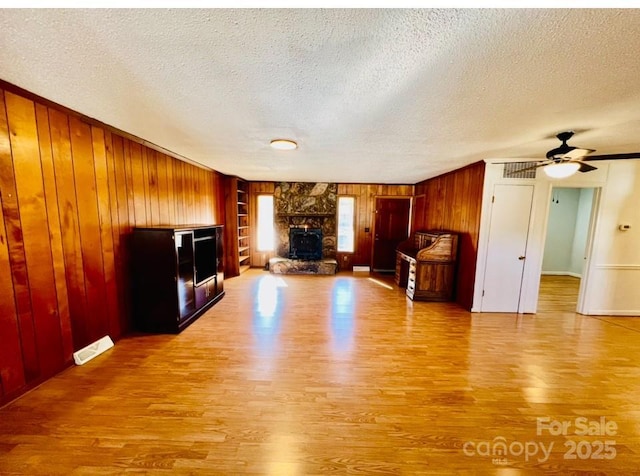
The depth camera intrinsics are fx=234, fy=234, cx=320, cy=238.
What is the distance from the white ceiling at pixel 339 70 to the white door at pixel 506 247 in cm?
118

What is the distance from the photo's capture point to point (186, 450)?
145 centimetres

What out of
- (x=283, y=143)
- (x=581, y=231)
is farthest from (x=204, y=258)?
(x=581, y=231)

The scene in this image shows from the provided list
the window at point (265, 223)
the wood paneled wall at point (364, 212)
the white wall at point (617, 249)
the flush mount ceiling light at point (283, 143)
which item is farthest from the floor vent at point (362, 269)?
the flush mount ceiling light at point (283, 143)

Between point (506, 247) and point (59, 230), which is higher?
point (59, 230)

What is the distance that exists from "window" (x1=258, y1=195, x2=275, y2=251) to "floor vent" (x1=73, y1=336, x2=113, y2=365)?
411 cm

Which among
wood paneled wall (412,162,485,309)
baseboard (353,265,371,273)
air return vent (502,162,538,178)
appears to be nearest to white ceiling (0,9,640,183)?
air return vent (502,162,538,178)

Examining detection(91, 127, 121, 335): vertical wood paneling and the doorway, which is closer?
detection(91, 127, 121, 335): vertical wood paneling

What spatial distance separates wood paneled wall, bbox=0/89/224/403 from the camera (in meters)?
1.74

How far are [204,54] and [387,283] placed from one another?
5031mm

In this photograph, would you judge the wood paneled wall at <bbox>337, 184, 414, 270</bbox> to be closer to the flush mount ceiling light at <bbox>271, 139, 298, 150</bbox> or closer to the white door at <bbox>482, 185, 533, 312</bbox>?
the white door at <bbox>482, 185, 533, 312</bbox>

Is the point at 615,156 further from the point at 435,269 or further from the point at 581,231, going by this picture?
the point at 581,231

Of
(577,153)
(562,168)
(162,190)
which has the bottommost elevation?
(162,190)

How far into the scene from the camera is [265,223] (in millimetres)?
6434

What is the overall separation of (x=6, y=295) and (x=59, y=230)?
60cm
